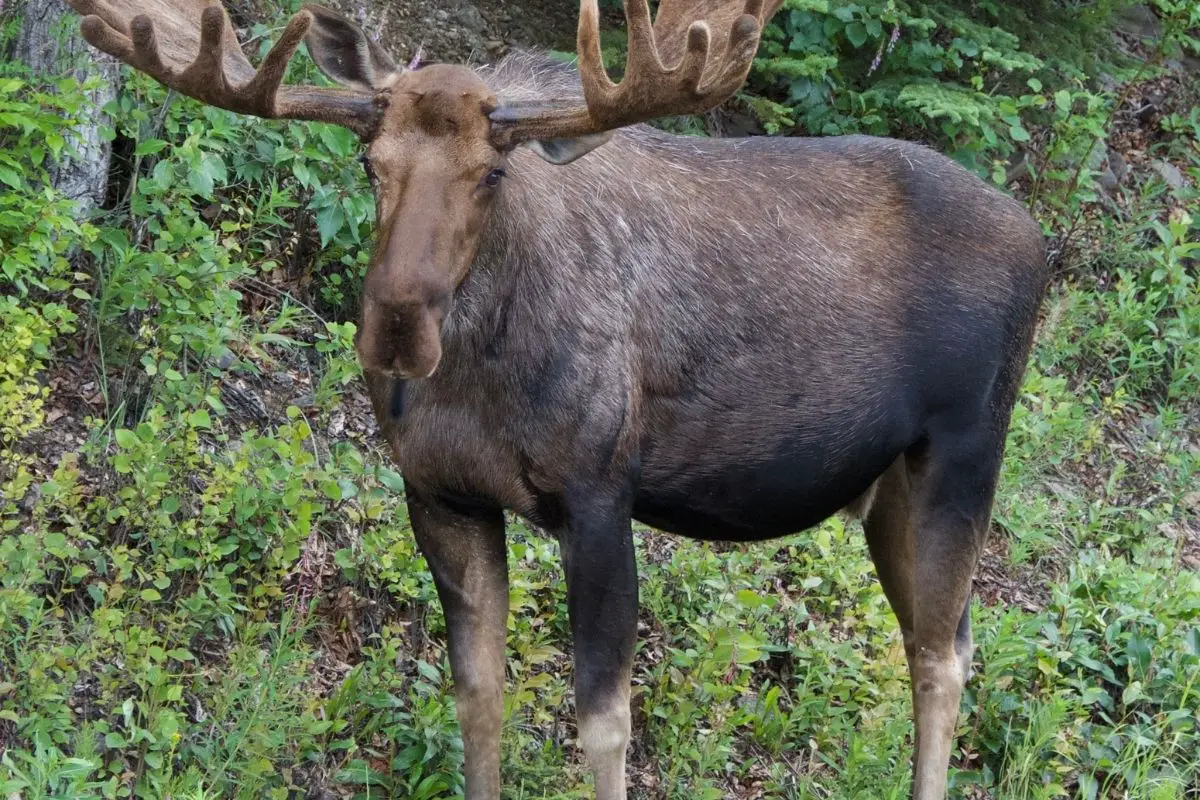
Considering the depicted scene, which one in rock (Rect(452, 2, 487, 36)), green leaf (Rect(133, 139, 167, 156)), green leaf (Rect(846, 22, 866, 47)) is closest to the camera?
green leaf (Rect(133, 139, 167, 156))

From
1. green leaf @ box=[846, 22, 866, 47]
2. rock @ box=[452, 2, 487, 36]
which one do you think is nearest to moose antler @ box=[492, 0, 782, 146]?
green leaf @ box=[846, 22, 866, 47]

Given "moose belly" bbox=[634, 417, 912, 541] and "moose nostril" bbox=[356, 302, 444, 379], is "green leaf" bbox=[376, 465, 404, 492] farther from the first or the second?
"moose nostril" bbox=[356, 302, 444, 379]

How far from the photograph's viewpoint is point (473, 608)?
5.38m

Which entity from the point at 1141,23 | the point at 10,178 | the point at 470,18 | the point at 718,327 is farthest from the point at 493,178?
the point at 1141,23

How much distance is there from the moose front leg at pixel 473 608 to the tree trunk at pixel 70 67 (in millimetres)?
2718

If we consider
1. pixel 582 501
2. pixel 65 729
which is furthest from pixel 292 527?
pixel 582 501

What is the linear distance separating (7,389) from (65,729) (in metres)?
1.30

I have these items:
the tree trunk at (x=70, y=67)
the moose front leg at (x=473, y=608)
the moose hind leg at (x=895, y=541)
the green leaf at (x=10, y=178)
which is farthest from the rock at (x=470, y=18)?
the moose front leg at (x=473, y=608)

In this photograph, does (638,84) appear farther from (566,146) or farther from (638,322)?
(638,322)

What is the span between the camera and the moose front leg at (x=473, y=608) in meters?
5.31

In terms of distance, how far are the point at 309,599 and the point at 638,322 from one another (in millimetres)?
2146

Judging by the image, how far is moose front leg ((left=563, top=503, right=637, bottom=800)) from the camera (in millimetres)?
5016

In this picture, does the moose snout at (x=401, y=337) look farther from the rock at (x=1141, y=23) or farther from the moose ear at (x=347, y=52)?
the rock at (x=1141, y=23)

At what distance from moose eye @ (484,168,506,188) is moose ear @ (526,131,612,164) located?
143mm
